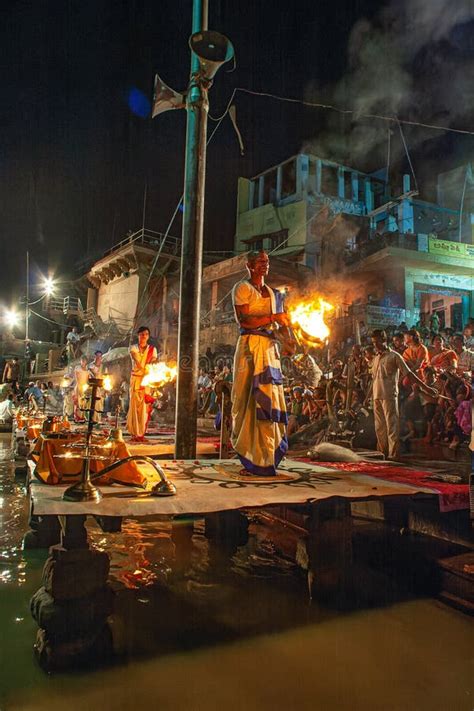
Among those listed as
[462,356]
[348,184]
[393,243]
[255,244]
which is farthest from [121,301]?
[462,356]

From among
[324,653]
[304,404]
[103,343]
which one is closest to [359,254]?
[304,404]

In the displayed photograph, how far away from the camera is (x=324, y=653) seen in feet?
10.7

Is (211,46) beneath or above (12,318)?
beneath

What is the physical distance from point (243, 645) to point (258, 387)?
2422mm

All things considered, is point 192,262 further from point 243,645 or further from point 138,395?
point 243,645

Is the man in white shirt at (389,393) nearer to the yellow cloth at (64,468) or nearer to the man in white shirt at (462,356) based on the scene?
the man in white shirt at (462,356)

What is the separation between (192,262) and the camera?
7066 mm

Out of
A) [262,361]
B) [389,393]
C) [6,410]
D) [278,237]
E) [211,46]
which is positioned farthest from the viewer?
[278,237]

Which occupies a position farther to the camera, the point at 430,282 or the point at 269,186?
the point at 269,186

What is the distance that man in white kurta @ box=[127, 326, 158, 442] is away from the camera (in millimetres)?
9156

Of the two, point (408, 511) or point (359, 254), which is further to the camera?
point (359, 254)

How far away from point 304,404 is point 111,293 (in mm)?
30150

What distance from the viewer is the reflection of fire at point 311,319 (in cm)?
520

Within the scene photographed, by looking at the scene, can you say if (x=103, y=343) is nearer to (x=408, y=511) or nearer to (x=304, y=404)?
(x=304, y=404)
